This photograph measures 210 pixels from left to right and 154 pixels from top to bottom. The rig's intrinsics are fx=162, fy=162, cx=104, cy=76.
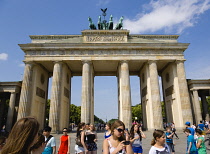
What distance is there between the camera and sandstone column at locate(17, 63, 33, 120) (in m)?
25.2

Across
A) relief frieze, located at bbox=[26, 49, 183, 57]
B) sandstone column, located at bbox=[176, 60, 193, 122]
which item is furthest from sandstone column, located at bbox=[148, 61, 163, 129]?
sandstone column, located at bbox=[176, 60, 193, 122]

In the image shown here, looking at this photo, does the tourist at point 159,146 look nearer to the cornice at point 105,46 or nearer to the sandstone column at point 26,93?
the cornice at point 105,46

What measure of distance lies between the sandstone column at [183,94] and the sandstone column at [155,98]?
390cm

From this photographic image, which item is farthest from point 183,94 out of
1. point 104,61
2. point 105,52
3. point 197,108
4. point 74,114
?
point 74,114

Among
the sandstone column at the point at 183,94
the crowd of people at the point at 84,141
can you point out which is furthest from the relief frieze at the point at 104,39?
the crowd of people at the point at 84,141

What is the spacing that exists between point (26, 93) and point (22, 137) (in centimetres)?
2696

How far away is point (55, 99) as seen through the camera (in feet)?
84.8

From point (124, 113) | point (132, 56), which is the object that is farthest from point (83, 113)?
point (132, 56)

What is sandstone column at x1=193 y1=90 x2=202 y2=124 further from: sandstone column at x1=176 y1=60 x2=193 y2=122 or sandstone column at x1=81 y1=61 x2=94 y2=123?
sandstone column at x1=81 y1=61 x2=94 y2=123

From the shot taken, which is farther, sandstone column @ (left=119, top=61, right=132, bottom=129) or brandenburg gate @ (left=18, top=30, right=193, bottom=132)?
brandenburg gate @ (left=18, top=30, right=193, bottom=132)

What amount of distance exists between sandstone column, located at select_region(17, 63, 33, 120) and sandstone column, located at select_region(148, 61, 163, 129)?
20.2 metres

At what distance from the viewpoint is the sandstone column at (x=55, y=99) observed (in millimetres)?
24656

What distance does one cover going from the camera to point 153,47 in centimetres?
2823

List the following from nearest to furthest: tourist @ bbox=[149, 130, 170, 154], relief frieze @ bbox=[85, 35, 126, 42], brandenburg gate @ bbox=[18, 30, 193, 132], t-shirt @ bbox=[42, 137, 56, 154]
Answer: tourist @ bbox=[149, 130, 170, 154] < t-shirt @ bbox=[42, 137, 56, 154] < brandenburg gate @ bbox=[18, 30, 193, 132] < relief frieze @ bbox=[85, 35, 126, 42]
